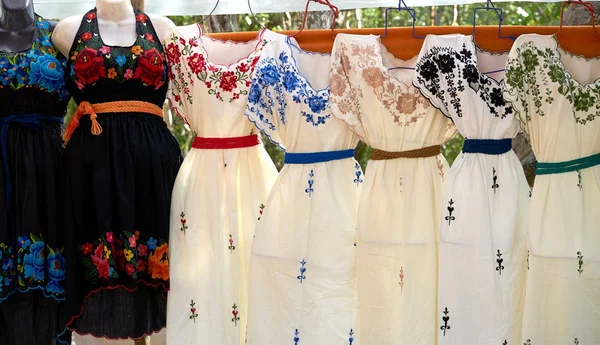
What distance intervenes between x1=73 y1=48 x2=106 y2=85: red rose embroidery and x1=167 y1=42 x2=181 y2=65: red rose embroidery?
22cm

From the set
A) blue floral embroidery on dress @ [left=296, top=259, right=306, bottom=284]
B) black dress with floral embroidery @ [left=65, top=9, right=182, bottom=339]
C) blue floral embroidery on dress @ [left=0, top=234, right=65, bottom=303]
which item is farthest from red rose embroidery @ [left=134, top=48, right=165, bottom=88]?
blue floral embroidery on dress @ [left=296, top=259, right=306, bottom=284]

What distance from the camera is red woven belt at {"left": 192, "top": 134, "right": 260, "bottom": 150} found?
102 inches

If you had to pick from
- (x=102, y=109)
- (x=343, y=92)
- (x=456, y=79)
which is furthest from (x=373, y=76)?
(x=102, y=109)

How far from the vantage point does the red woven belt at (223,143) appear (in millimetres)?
2602

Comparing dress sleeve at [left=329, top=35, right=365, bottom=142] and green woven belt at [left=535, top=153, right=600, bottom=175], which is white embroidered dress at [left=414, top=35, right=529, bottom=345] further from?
dress sleeve at [left=329, top=35, right=365, bottom=142]

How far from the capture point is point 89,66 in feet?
8.23

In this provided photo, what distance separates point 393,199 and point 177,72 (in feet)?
2.74

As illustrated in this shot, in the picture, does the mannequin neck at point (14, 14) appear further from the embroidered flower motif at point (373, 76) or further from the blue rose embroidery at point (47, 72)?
the embroidered flower motif at point (373, 76)

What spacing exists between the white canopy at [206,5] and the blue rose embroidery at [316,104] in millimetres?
463

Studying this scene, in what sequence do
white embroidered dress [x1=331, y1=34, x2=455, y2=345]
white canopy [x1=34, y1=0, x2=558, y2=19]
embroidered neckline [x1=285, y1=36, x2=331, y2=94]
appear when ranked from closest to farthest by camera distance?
white embroidered dress [x1=331, y1=34, x2=455, y2=345] → embroidered neckline [x1=285, y1=36, x2=331, y2=94] → white canopy [x1=34, y1=0, x2=558, y2=19]

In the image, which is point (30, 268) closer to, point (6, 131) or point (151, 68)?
point (6, 131)

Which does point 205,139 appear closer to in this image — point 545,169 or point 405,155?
point 405,155

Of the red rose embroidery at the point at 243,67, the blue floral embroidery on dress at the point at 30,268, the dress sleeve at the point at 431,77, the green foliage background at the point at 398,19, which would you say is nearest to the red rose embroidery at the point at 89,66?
the red rose embroidery at the point at 243,67

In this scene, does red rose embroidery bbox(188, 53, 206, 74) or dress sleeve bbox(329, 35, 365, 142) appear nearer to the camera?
dress sleeve bbox(329, 35, 365, 142)
